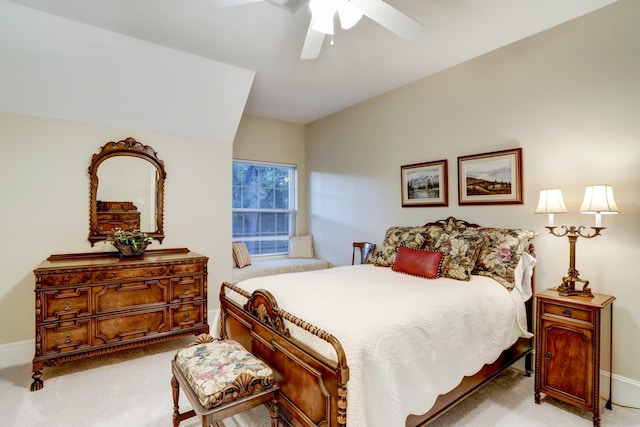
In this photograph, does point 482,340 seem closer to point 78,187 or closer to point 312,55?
point 312,55

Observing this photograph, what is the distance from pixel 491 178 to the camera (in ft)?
10.1

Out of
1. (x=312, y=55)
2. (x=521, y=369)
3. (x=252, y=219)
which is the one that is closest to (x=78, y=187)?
(x=252, y=219)

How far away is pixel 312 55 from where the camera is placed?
7.89 feet

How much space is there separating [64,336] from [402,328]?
273 centimetres

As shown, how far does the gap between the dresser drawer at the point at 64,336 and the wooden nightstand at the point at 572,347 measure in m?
3.57

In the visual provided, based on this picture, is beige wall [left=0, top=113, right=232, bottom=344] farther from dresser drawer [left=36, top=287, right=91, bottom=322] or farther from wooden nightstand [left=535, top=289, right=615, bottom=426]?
wooden nightstand [left=535, top=289, right=615, bottom=426]

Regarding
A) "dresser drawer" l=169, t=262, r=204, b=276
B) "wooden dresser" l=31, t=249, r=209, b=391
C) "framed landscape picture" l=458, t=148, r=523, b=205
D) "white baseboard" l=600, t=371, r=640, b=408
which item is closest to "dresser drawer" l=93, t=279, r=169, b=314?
"wooden dresser" l=31, t=249, r=209, b=391

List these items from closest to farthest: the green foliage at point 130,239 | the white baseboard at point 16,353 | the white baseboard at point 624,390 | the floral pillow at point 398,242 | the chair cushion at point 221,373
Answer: the chair cushion at point 221,373, the white baseboard at point 624,390, the white baseboard at point 16,353, the green foliage at point 130,239, the floral pillow at point 398,242

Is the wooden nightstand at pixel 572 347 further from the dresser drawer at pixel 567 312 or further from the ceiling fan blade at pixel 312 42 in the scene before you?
the ceiling fan blade at pixel 312 42

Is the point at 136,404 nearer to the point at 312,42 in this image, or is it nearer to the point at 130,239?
the point at 130,239

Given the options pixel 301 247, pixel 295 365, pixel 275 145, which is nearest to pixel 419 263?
pixel 295 365

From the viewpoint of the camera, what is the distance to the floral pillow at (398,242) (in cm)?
324

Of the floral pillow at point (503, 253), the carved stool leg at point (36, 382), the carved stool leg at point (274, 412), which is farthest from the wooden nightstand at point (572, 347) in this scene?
the carved stool leg at point (36, 382)

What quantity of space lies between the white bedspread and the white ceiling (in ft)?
6.79
